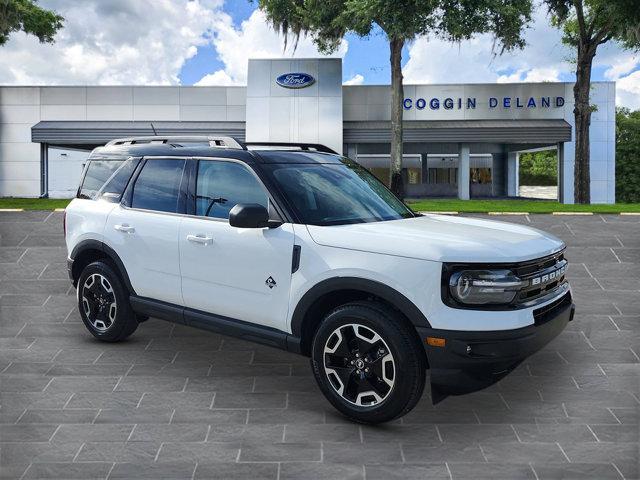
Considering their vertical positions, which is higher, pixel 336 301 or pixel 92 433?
pixel 336 301

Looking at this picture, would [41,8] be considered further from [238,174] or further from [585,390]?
[585,390]

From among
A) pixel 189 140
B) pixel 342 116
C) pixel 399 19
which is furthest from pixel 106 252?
pixel 342 116

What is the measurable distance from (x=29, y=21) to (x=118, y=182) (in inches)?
974

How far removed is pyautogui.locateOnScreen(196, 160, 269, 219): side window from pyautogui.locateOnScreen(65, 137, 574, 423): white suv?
0.01 m

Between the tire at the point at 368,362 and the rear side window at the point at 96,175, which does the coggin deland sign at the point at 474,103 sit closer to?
the rear side window at the point at 96,175

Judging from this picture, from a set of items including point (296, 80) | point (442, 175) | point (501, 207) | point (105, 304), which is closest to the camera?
point (105, 304)

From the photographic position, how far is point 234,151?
5.62 metres

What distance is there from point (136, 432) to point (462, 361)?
7.13 feet

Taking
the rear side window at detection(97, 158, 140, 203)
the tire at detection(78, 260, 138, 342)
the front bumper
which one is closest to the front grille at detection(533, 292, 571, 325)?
the front bumper

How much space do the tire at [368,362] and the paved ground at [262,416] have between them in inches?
7.3

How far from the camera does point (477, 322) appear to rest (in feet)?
14.1

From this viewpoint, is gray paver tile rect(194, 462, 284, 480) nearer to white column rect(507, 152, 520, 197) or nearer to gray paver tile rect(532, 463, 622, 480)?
gray paver tile rect(532, 463, 622, 480)

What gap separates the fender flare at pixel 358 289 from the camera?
14.4 feet

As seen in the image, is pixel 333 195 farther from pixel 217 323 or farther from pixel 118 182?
pixel 118 182
